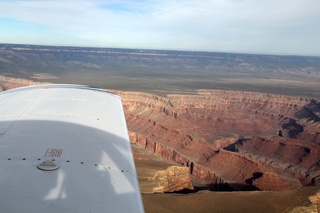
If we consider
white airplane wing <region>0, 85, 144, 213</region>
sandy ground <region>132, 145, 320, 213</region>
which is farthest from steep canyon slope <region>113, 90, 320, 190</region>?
white airplane wing <region>0, 85, 144, 213</region>

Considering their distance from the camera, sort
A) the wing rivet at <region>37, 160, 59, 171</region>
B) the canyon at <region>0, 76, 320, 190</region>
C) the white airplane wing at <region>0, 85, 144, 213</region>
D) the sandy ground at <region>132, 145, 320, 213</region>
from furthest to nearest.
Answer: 1. the canyon at <region>0, 76, 320, 190</region>
2. the sandy ground at <region>132, 145, 320, 213</region>
3. the wing rivet at <region>37, 160, 59, 171</region>
4. the white airplane wing at <region>0, 85, 144, 213</region>

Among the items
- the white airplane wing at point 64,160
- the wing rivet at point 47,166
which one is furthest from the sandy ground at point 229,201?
the wing rivet at point 47,166

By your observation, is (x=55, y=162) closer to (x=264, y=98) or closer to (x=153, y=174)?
(x=153, y=174)

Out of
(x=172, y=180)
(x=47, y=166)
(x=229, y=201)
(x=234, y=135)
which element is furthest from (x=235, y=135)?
(x=47, y=166)

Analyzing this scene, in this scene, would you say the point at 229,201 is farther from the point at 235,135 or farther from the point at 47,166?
the point at 235,135

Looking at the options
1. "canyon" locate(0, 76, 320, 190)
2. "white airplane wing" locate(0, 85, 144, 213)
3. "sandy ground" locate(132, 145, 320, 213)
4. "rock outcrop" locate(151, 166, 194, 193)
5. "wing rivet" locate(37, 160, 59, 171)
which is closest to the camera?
"white airplane wing" locate(0, 85, 144, 213)

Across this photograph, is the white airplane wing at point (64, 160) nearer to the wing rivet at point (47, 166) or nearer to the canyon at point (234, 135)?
the wing rivet at point (47, 166)

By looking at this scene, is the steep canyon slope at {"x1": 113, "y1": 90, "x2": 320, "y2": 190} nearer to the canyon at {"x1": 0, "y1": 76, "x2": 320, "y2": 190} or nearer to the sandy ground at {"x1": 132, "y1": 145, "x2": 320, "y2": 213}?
the canyon at {"x1": 0, "y1": 76, "x2": 320, "y2": 190}
